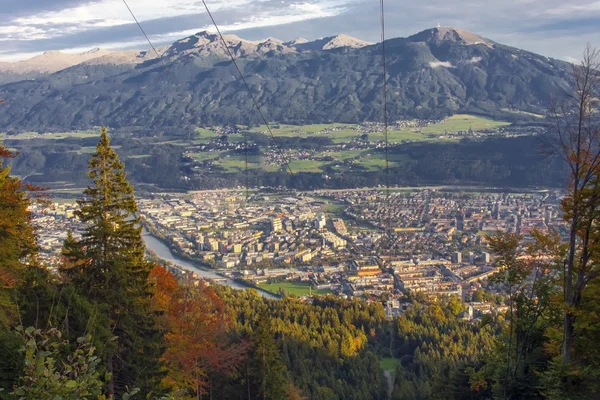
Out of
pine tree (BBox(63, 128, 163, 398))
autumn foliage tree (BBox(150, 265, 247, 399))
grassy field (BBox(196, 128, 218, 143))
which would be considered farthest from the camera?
grassy field (BBox(196, 128, 218, 143))

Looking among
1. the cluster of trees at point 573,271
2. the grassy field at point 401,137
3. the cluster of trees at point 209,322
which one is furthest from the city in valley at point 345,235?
the grassy field at point 401,137

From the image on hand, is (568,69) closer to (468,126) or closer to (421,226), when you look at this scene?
(468,126)

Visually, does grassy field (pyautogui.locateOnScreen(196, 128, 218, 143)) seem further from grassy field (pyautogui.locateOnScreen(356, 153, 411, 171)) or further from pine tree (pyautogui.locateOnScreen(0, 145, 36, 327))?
pine tree (pyautogui.locateOnScreen(0, 145, 36, 327))

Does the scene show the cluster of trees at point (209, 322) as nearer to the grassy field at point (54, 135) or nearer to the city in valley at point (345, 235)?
the city in valley at point (345, 235)

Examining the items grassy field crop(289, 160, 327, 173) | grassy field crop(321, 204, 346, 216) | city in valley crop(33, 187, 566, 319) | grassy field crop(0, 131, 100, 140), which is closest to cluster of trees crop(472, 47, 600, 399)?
city in valley crop(33, 187, 566, 319)

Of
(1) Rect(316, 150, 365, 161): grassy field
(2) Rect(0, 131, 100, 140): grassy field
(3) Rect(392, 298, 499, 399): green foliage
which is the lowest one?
(3) Rect(392, 298, 499, 399): green foliage

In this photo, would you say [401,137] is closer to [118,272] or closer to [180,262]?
[180,262]
